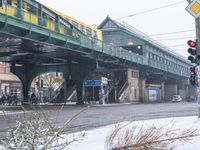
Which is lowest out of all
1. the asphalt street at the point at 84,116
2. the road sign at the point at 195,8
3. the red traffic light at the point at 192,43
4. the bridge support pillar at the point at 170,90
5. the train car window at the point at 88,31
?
the asphalt street at the point at 84,116

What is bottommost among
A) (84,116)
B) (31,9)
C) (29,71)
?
(84,116)

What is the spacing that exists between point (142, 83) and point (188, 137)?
69.3 metres

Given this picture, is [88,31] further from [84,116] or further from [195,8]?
[195,8]

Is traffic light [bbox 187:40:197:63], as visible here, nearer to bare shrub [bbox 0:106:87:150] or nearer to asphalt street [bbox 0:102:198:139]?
asphalt street [bbox 0:102:198:139]

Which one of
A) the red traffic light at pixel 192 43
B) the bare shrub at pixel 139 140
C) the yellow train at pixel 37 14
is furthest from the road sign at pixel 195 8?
the yellow train at pixel 37 14

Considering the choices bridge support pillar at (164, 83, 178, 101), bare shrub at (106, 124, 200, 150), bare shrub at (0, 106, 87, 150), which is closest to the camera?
bare shrub at (0, 106, 87, 150)

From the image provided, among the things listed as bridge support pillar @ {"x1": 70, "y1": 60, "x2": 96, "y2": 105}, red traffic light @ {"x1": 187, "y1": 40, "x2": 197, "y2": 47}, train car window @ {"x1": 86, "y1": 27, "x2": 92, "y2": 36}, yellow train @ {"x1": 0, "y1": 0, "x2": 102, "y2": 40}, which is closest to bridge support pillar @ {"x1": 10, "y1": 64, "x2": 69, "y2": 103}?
bridge support pillar @ {"x1": 70, "y1": 60, "x2": 96, "y2": 105}

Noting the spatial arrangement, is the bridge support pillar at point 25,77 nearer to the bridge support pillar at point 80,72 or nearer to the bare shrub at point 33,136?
the bridge support pillar at point 80,72

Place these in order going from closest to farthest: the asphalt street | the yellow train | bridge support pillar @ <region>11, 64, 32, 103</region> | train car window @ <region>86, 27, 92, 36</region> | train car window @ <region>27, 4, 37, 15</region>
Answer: the asphalt street, the yellow train, train car window @ <region>27, 4, 37, 15</region>, train car window @ <region>86, 27, 92, 36</region>, bridge support pillar @ <region>11, 64, 32, 103</region>

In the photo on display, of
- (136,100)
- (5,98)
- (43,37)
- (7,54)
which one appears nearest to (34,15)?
(43,37)

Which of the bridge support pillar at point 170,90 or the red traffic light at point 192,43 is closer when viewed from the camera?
the red traffic light at point 192,43

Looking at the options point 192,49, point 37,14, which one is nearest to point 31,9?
point 37,14

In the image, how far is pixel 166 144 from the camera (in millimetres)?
5625

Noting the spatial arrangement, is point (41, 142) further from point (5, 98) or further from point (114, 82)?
point (114, 82)
